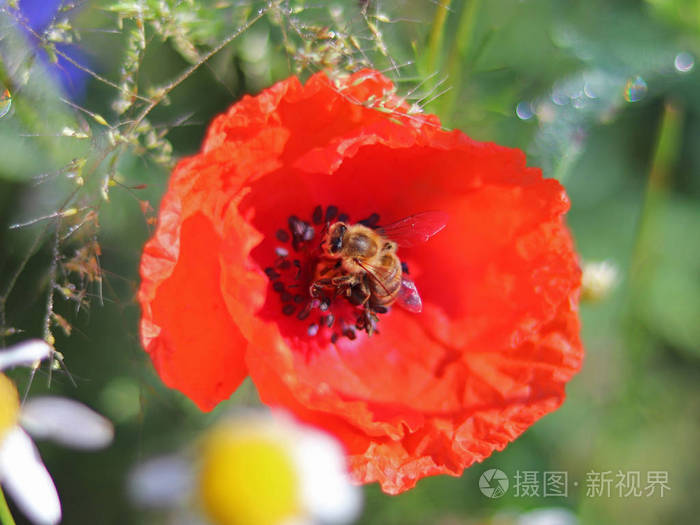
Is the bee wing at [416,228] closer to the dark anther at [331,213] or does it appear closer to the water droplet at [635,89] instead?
the dark anther at [331,213]

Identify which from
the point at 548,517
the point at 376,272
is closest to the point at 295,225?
the point at 376,272

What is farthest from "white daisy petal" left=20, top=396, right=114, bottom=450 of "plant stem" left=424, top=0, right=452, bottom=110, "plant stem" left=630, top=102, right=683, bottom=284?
"plant stem" left=630, top=102, right=683, bottom=284

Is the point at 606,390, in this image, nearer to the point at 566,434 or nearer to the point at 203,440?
the point at 566,434

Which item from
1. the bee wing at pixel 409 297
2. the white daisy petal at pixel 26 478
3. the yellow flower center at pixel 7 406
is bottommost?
the bee wing at pixel 409 297

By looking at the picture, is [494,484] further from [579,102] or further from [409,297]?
[579,102]

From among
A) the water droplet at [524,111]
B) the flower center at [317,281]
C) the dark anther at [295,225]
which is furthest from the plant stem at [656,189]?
the dark anther at [295,225]

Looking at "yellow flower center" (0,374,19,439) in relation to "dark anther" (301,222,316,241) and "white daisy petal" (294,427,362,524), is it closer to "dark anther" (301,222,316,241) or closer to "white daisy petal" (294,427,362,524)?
"white daisy petal" (294,427,362,524)

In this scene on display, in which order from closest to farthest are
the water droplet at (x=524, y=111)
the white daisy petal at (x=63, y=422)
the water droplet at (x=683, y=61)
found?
the white daisy petal at (x=63, y=422) → the water droplet at (x=524, y=111) → the water droplet at (x=683, y=61)

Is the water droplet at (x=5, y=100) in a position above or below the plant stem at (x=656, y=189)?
above
